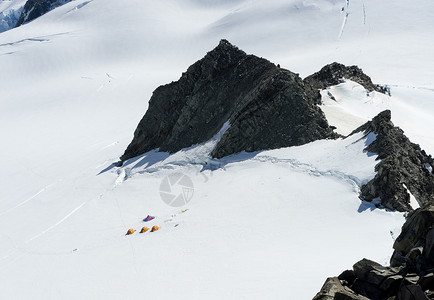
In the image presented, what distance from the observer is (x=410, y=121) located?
31.0 meters

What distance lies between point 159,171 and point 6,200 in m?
12.5

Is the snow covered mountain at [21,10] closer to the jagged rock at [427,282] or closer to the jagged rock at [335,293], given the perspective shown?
the jagged rock at [335,293]

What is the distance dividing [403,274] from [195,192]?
15.3 metres

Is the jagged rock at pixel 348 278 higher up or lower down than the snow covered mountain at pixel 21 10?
lower down

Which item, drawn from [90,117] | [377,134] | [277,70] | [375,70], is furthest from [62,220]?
[375,70]

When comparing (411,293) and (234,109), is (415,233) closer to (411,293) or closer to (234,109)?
(411,293)

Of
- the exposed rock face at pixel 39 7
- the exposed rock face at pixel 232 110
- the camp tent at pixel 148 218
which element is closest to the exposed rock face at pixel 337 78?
the exposed rock face at pixel 232 110

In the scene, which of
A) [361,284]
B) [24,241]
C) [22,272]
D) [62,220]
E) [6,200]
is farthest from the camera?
[6,200]

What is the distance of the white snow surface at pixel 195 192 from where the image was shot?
14.1 m

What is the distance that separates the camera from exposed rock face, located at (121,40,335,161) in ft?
79.6

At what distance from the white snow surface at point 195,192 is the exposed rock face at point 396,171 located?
28.1 inches

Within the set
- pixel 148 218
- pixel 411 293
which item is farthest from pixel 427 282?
pixel 148 218

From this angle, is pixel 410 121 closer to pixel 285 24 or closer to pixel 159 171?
pixel 159 171

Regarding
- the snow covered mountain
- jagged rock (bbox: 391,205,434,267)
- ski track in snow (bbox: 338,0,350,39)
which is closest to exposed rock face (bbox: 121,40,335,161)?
jagged rock (bbox: 391,205,434,267)
